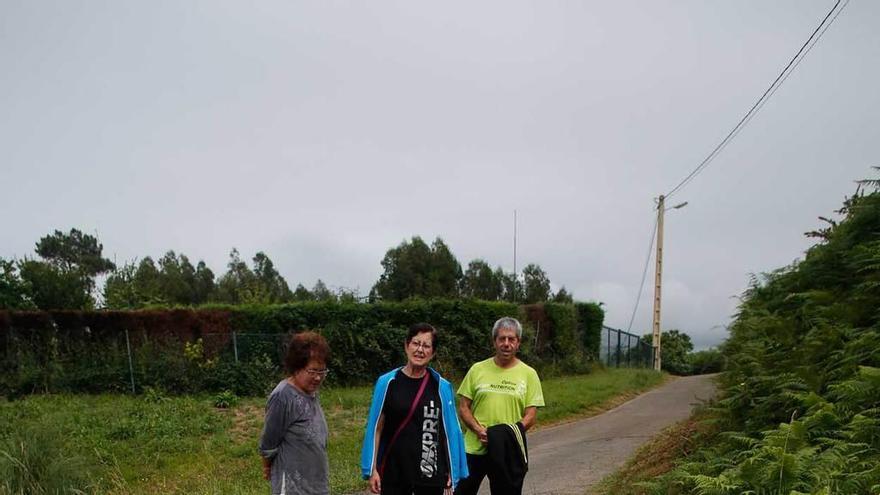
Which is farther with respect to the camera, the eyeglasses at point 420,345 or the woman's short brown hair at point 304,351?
the eyeglasses at point 420,345

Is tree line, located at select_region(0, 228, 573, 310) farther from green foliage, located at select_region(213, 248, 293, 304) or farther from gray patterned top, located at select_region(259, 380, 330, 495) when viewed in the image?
gray patterned top, located at select_region(259, 380, 330, 495)

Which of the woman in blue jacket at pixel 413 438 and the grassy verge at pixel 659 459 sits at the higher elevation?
the woman in blue jacket at pixel 413 438

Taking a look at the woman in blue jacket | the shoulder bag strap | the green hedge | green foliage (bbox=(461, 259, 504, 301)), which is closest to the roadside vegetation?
the woman in blue jacket

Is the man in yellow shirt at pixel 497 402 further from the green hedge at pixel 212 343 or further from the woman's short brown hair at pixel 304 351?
the green hedge at pixel 212 343

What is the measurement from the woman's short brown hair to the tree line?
52.6 feet

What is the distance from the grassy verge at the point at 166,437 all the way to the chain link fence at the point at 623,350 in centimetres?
976

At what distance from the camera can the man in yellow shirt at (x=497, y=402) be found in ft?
15.0

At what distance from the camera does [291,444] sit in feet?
12.0

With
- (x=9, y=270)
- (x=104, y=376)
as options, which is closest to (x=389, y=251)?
(x=9, y=270)

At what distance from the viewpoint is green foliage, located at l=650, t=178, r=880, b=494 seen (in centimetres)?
393

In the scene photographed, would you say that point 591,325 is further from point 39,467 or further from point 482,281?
point 39,467

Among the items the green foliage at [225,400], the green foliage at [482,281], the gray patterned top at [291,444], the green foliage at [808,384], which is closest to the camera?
the gray patterned top at [291,444]

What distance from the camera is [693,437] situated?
21.7 feet

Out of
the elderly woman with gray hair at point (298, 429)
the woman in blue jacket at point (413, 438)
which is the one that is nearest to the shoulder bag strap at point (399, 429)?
the woman in blue jacket at point (413, 438)
